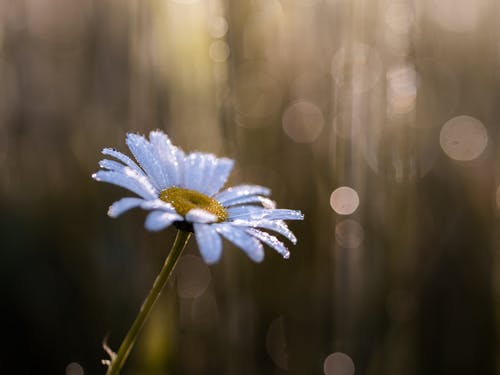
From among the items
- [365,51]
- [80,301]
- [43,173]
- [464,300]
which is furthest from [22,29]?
[464,300]

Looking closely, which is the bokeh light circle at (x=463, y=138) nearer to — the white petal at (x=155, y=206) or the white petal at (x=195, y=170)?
the white petal at (x=195, y=170)

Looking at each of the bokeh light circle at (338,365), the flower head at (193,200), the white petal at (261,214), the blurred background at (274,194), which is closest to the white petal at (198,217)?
the flower head at (193,200)

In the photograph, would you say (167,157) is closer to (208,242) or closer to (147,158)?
(147,158)

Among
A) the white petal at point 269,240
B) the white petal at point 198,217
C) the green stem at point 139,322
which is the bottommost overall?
the green stem at point 139,322

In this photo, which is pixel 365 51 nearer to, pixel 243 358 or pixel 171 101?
pixel 171 101

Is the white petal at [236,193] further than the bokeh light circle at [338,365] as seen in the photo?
No

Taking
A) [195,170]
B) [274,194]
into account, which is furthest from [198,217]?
[274,194]

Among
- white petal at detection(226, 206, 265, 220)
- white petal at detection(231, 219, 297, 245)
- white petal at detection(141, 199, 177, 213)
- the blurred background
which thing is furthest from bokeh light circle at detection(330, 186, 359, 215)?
white petal at detection(141, 199, 177, 213)
